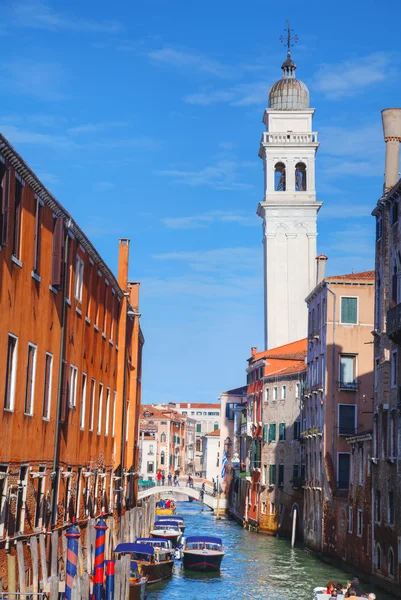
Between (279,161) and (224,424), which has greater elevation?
(279,161)

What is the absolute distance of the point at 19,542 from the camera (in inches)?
725

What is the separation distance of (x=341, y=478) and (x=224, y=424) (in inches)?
1775

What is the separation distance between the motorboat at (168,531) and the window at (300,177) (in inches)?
1567

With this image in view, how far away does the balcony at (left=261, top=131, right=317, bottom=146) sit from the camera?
8456cm

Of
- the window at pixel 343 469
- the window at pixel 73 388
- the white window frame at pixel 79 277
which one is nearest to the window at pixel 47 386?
the window at pixel 73 388

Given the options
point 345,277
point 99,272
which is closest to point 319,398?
point 345,277

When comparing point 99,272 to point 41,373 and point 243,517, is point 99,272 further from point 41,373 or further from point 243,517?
point 243,517

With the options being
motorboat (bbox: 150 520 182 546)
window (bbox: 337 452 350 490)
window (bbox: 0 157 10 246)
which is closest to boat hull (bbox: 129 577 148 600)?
window (bbox: 0 157 10 246)

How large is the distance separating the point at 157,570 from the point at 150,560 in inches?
17.1

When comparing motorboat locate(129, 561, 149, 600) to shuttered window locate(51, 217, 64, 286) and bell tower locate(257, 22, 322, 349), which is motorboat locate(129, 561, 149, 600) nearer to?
shuttered window locate(51, 217, 64, 286)

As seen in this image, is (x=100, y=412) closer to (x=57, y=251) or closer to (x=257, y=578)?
(x=57, y=251)

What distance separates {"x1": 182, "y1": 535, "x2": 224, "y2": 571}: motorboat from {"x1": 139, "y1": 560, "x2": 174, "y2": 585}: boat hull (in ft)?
8.54

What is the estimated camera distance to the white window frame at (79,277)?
2620 centimetres

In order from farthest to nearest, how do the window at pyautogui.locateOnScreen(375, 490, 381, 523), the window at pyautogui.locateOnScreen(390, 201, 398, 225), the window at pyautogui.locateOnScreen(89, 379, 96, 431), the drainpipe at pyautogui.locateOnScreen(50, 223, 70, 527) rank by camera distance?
the window at pyautogui.locateOnScreen(375, 490, 381, 523)
the window at pyautogui.locateOnScreen(390, 201, 398, 225)
the window at pyautogui.locateOnScreen(89, 379, 96, 431)
the drainpipe at pyautogui.locateOnScreen(50, 223, 70, 527)
